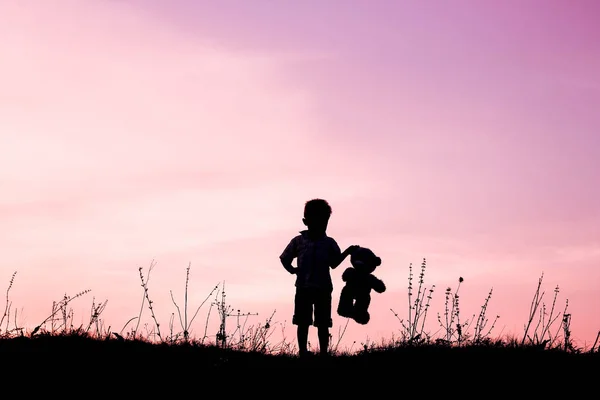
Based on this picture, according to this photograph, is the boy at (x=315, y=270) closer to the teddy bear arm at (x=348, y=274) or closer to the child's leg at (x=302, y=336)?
the child's leg at (x=302, y=336)

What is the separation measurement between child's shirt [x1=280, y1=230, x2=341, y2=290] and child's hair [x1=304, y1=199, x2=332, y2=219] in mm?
308

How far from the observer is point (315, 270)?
11430 millimetres

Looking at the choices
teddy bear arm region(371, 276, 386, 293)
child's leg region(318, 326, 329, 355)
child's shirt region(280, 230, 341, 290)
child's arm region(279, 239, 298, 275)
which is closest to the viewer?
child's leg region(318, 326, 329, 355)

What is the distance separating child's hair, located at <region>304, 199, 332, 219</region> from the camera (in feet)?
38.2

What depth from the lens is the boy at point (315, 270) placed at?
37.3ft

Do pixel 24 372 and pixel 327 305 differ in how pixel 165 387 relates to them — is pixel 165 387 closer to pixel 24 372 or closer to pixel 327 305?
pixel 24 372

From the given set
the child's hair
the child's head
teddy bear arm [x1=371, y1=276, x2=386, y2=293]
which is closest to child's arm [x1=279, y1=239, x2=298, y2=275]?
the child's head

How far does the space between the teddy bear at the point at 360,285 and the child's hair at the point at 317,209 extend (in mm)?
741

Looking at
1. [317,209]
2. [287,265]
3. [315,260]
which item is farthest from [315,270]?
[317,209]

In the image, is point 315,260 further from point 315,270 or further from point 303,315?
point 303,315

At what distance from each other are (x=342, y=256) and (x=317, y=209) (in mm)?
818

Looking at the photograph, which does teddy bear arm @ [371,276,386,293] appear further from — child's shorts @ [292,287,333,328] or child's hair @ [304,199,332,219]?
child's hair @ [304,199,332,219]

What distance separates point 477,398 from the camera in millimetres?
7590

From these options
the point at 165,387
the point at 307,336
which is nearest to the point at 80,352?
the point at 165,387
